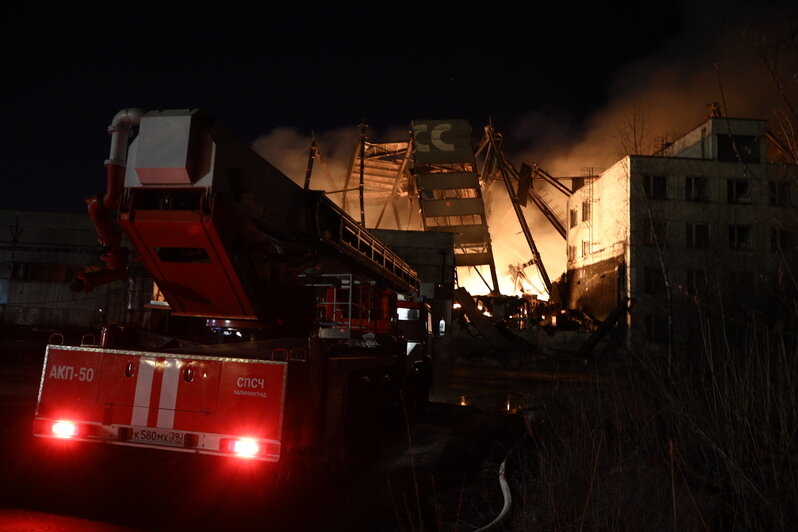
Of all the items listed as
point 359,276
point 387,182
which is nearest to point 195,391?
point 359,276

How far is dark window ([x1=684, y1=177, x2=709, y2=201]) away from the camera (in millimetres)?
33906

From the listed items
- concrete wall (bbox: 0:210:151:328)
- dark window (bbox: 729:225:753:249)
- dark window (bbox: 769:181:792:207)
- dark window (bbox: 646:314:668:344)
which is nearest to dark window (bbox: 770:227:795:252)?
dark window (bbox: 769:181:792:207)

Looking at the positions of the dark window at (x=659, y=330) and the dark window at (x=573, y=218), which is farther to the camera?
the dark window at (x=573, y=218)

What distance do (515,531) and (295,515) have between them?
7.82 feet

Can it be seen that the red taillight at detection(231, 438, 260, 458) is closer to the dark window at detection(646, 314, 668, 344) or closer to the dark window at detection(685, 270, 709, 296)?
the dark window at detection(685, 270, 709, 296)

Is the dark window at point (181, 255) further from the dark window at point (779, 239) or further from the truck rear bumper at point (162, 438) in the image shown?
the dark window at point (779, 239)

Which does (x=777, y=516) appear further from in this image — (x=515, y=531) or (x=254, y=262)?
(x=254, y=262)

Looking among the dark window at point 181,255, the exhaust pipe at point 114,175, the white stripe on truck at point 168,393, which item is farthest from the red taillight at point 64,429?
the dark window at point 181,255

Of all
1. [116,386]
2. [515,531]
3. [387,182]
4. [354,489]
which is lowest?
[354,489]

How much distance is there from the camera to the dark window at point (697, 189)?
3391cm

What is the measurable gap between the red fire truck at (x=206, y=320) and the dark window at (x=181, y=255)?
13 mm

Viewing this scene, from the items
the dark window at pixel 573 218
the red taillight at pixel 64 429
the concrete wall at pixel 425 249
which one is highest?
the dark window at pixel 573 218

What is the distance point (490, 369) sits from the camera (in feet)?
91.8

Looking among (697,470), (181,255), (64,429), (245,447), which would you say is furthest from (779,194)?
(64,429)
